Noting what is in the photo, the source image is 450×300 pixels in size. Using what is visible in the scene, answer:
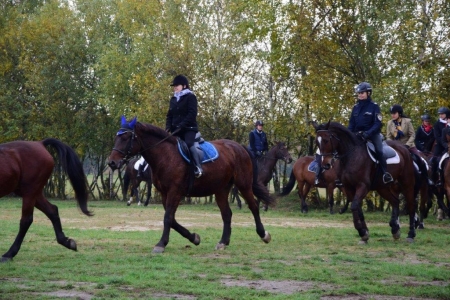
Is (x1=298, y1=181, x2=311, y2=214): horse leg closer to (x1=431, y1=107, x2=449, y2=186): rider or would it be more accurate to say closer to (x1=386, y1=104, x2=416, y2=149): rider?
(x1=431, y1=107, x2=449, y2=186): rider

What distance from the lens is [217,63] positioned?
122 ft

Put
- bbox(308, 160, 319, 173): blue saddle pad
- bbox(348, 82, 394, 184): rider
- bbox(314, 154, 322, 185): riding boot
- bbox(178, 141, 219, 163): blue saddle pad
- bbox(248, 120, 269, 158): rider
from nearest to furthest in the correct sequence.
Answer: bbox(178, 141, 219, 163): blue saddle pad → bbox(348, 82, 394, 184): rider → bbox(314, 154, 322, 185): riding boot → bbox(308, 160, 319, 173): blue saddle pad → bbox(248, 120, 269, 158): rider

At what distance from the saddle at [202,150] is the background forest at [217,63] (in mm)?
12936

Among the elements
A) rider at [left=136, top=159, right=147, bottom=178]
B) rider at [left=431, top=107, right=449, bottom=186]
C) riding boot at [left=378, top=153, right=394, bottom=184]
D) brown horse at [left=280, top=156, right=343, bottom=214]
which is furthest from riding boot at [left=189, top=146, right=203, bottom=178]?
rider at [left=136, top=159, right=147, bottom=178]

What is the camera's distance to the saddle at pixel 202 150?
14.1 metres

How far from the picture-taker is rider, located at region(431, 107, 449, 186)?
21.5m

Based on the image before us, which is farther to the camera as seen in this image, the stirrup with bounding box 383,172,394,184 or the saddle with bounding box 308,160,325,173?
the saddle with bounding box 308,160,325,173

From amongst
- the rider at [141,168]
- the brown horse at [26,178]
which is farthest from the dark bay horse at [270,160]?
the brown horse at [26,178]

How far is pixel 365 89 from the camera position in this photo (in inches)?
639

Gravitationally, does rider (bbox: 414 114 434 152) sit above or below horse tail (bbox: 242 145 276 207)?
above

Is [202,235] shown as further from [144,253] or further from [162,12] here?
[162,12]

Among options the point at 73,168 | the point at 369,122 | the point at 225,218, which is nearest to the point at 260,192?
the point at 225,218

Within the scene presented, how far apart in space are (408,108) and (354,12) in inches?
196

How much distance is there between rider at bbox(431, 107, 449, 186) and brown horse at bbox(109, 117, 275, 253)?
328 inches
